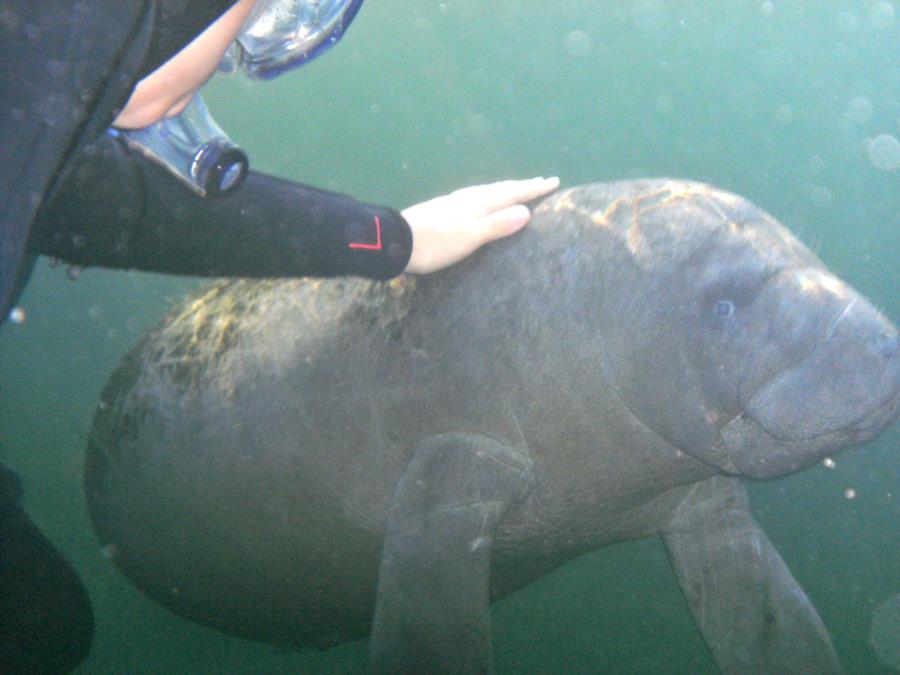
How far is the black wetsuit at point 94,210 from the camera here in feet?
2.58

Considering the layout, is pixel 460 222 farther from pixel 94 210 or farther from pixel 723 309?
pixel 94 210

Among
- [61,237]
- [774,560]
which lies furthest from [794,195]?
[61,237]

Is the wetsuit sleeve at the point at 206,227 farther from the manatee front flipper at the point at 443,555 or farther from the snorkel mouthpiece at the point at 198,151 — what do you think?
the manatee front flipper at the point at 443,555

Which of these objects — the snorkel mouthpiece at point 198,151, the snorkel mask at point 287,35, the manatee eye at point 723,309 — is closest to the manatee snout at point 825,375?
the manatee eye at point 723,309

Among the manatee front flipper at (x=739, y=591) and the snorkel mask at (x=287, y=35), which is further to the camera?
the manatee front flipper at (x=739, y=591)

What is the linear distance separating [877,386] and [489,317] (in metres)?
1.26

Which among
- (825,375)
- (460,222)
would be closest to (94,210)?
(460,222)

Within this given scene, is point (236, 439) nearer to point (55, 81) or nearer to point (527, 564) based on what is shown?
point (527, 564)

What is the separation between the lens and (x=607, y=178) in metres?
18.4

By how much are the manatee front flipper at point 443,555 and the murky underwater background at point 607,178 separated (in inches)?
58.3

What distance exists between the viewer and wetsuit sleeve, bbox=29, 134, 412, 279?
65.0 inches

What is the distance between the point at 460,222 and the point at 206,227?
954 mm

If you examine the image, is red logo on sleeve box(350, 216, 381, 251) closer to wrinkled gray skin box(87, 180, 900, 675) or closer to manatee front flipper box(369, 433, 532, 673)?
wrinkled gray skin box(87, 180, 900, 675)

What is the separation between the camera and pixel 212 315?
11.2 feet
